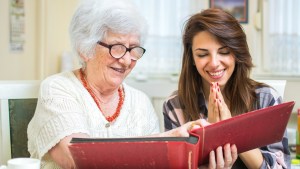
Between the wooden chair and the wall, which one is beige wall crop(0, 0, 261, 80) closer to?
the wall

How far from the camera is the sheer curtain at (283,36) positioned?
281cm

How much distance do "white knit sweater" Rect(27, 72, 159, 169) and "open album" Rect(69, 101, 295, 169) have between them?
29 centimetres

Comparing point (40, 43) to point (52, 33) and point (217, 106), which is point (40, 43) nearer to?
point (52, 33)

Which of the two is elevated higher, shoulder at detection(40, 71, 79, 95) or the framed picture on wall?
the framed picture on wall

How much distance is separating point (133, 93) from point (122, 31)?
292 millimetres

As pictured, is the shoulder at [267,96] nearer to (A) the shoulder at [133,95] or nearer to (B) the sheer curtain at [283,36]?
(A) the shoulder at [133,95]

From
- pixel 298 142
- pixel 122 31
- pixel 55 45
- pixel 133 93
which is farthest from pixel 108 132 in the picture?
pixel 55 45

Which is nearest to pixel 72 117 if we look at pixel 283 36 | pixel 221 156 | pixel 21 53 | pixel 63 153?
pixel 63 153

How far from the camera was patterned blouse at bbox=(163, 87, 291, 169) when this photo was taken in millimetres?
1515

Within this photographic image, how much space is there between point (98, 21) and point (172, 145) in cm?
64

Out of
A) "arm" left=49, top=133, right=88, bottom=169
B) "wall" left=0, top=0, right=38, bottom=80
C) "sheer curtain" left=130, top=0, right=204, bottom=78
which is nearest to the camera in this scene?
"arm" left=49, top=133, right=88, bottom=169

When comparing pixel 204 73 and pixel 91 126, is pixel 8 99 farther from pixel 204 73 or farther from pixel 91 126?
pixel 204 73

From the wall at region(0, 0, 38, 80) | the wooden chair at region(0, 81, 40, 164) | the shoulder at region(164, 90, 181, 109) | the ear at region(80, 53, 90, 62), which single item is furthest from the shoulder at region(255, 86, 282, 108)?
the wall at region(0, 0, 38, 80)

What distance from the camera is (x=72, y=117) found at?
138cm
